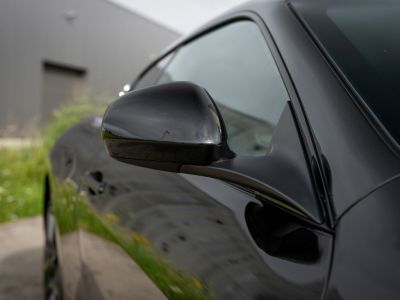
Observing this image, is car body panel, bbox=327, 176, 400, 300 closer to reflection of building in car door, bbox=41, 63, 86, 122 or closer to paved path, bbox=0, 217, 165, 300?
paved path, bbox=0, 217, 165, 300

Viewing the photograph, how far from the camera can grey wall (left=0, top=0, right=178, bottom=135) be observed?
1407 centimetres

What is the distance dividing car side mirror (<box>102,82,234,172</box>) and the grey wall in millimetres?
12173

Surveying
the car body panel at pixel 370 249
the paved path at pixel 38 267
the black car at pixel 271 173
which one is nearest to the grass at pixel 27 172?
the paved path at pixel 38 267

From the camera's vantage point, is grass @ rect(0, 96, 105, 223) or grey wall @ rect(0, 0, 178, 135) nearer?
grass @ rect(0, 96, 105, 223)

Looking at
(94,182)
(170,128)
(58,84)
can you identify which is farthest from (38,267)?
(58,84)

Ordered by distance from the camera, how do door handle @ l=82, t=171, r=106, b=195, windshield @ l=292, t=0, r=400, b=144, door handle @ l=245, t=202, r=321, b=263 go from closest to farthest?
door handle @ l=245, t=202, r=321, b=263, windshield @ l=292, t=0, r=400, b=144, door handle @ l=82, t=171, r=106, b=195

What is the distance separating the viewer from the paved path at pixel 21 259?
2.91 m

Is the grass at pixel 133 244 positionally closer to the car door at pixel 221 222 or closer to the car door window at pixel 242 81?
the car door at pixel 221 222

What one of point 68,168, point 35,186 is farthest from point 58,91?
point 68,168

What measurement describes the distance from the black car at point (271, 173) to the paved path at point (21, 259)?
1.78 m

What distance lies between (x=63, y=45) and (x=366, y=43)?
16256mm

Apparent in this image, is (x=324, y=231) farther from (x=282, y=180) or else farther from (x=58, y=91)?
(x=58, y=91)

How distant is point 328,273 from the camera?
2.24ft

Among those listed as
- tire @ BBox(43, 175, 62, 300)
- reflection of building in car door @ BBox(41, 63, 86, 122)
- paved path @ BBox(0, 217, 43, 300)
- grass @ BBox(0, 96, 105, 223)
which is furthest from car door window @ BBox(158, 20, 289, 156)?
reflection of building in car door @ BBox(41, 63, 86, 122)
